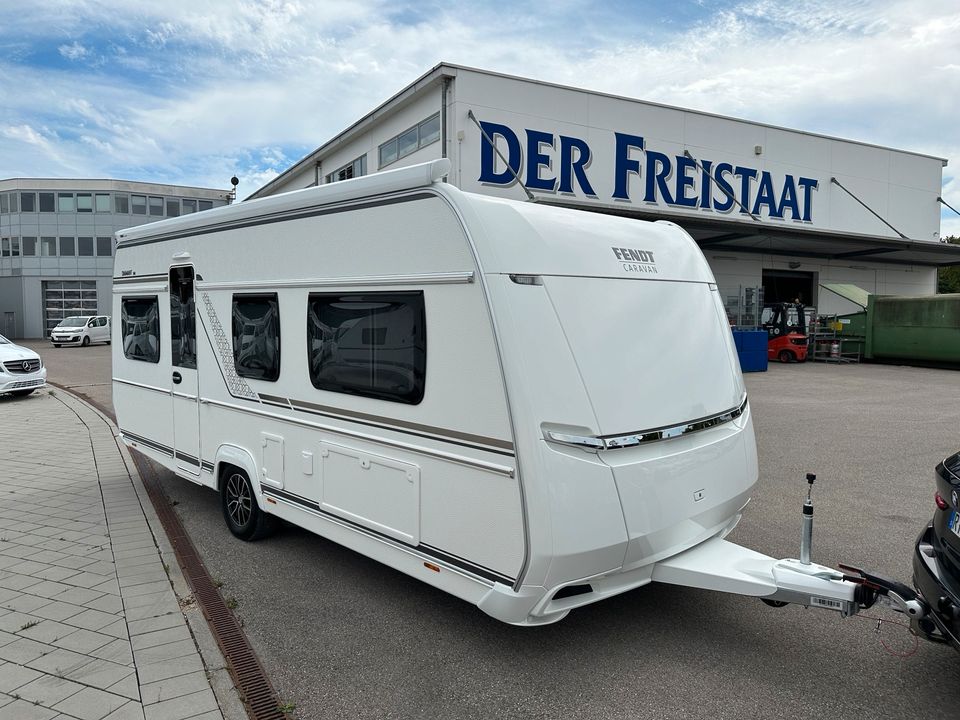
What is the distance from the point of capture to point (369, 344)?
407 centimetres

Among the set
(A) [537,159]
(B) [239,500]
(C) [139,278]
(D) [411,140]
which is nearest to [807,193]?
(A) [537,159]

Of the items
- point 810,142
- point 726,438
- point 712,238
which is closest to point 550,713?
point 726,438

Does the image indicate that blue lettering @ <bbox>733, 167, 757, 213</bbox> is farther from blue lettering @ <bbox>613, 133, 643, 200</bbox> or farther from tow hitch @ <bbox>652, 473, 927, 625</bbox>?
tow hitch @ <bbox>652, 473, 927, 625</bbox>

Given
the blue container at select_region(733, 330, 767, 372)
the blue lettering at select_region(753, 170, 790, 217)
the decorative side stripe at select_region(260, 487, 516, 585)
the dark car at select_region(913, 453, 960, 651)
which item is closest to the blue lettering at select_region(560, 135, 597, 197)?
the blue container at select_region(733, 330, 767, 372)

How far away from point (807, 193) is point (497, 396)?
24.9 metres

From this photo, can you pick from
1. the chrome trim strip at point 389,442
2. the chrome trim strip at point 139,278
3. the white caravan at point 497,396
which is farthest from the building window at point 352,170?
the white caravan at point 497,396

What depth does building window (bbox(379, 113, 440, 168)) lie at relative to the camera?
1739cm

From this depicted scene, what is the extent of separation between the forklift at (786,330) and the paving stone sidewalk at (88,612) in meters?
20.7

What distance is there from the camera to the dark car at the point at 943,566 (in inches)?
113

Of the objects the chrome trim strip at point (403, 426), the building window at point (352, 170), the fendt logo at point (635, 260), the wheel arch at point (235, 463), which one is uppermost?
the building window at point (352, 170)

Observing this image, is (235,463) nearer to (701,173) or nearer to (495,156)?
(495,156)

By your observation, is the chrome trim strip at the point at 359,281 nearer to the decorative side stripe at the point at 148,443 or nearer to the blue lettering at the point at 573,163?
the decorative side stripe at the point at 148,443

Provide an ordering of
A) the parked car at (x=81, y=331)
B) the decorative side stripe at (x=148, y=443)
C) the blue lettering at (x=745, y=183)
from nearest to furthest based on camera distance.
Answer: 1. the decorative side stripe at (x=148, y=443)
2. the blue lettering at (x=745, y=183)
3. the parked car at (x=81, y=331)

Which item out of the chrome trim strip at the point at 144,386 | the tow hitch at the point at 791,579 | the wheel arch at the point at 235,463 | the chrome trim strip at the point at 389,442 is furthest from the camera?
the chrome trim strip at the point at 144,386
